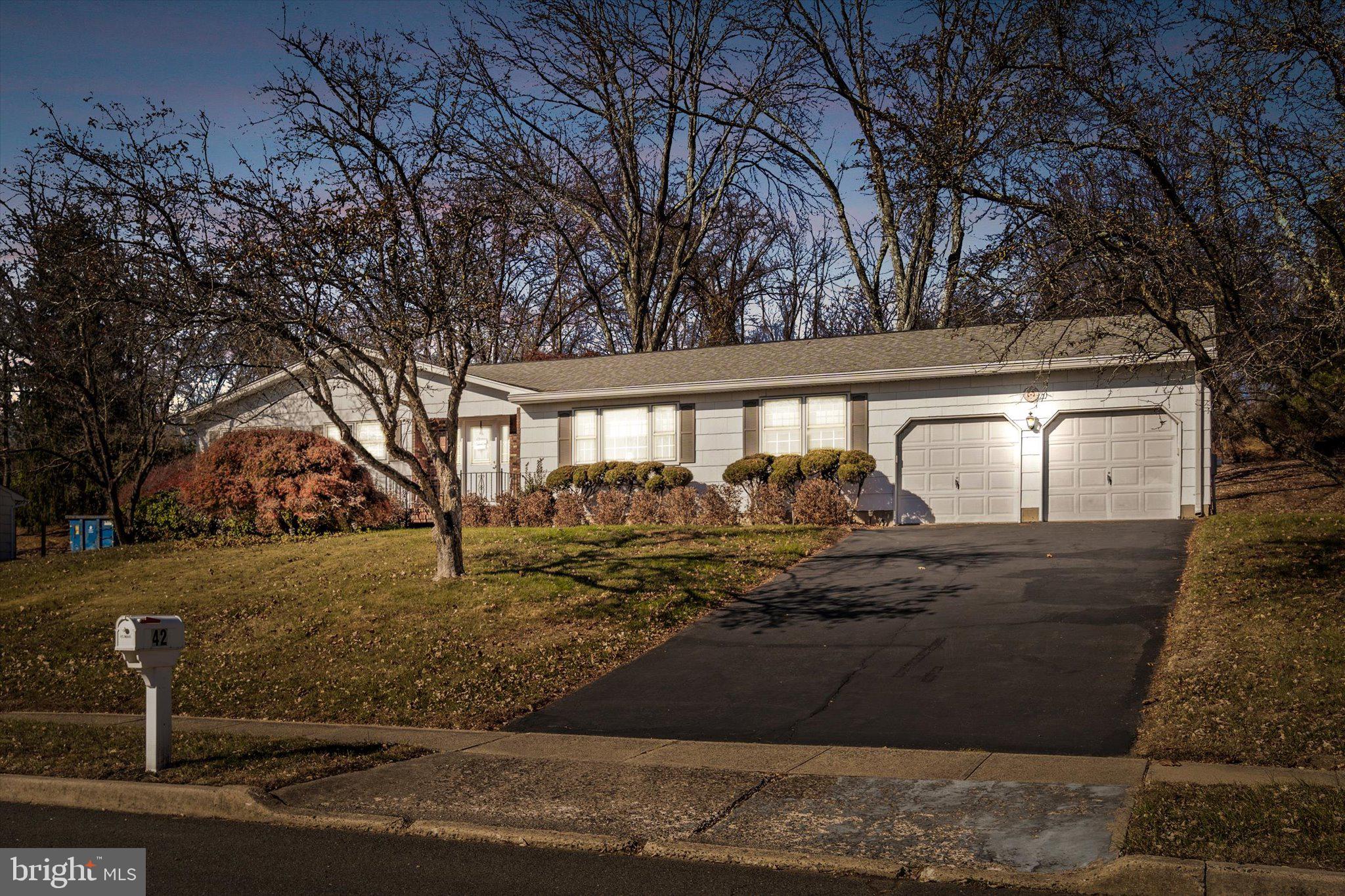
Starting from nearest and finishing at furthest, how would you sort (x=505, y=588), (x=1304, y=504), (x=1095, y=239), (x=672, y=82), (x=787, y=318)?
(x=1095, y=239), (x=505, y=588), (x=1304, y=504), (x=672, y=82), (x=787, y=318)

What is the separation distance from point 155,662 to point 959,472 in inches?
641

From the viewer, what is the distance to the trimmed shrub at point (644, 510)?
22.7 metres

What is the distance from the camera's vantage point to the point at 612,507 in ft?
75.2

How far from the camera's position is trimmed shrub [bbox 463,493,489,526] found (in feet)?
80.2

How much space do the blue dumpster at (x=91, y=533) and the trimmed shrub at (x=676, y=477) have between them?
Answer: 1332cm

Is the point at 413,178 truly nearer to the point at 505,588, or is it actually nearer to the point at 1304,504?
the point at 505,588

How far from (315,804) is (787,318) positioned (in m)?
40.9

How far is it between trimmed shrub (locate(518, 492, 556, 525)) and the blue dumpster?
997cm

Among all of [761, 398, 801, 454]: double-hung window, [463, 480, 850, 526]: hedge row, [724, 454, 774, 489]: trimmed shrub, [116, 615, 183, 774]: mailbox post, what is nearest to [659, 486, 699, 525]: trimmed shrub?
[463, 480, 850, 526]: hedge row

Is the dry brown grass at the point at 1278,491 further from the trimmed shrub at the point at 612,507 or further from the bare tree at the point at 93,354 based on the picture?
the bare tree at the point at 93,354

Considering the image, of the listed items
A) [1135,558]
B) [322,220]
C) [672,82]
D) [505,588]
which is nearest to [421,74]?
[322,220]

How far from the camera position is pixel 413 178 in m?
15.6

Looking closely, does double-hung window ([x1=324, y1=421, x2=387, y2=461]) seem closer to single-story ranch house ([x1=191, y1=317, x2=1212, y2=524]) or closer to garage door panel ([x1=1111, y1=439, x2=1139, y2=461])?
single-story ranch house ([x1=191, y1=317, x2=1212, y2=524])

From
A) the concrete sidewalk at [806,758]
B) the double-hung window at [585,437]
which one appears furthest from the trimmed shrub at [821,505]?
the concrete sidewalk at [806,758]
